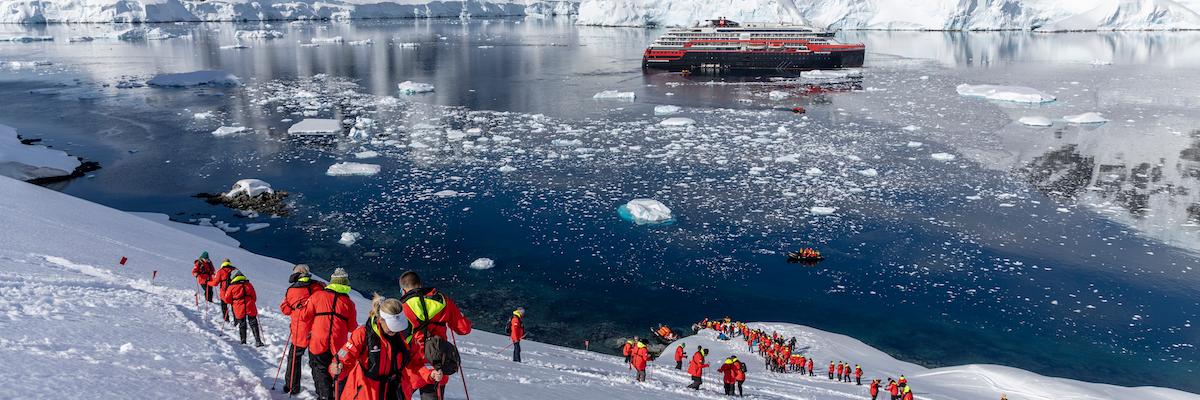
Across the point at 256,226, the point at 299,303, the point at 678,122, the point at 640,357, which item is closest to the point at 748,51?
the point at 678,122

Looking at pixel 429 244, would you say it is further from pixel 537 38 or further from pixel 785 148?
pixel 537 38

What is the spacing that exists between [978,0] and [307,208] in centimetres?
12187

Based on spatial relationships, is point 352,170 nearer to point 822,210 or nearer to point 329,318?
point 822,210

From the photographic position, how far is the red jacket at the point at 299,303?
253 inches

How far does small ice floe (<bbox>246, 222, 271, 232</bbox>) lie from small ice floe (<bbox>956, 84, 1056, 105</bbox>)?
159 ft

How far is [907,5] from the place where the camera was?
124m

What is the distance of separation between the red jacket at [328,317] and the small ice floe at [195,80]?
60308 millimetres

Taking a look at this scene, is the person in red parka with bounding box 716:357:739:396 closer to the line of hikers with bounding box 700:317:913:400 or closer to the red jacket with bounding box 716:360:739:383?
the red jacket with bounding box 716:360:739:383

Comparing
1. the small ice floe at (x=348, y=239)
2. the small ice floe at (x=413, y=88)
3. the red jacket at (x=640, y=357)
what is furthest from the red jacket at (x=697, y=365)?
the small ice floe at (x=413, y=88)

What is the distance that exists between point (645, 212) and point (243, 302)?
17.2 metres

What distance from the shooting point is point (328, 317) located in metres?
6.19

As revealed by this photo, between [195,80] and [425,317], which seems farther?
[195,80]

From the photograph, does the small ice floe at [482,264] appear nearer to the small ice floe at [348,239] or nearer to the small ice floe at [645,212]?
the small ice floe at [348,239]

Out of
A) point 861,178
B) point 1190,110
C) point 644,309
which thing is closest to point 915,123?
point 861,178
